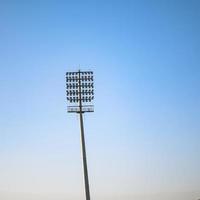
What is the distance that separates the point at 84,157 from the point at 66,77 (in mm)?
8258

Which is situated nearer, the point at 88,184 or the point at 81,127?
the point at 88,184

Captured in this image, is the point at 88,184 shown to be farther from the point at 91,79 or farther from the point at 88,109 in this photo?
the point at 91,79

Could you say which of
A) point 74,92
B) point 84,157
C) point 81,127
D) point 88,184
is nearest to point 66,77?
point 74,92

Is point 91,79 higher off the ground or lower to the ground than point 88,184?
higher

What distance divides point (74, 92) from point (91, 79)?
2243 mm

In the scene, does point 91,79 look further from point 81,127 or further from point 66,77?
point 81,127

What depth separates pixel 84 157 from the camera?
3828 centimetres

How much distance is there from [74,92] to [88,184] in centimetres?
924

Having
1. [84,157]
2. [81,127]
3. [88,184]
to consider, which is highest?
[81,127]

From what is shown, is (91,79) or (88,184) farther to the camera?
(91,79)

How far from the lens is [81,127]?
130 ft

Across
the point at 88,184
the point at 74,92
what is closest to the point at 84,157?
the point at 88,184

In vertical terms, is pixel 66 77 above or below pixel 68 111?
above

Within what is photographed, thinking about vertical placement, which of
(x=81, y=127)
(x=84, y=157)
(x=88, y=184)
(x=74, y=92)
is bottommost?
(x=88, y=184)
